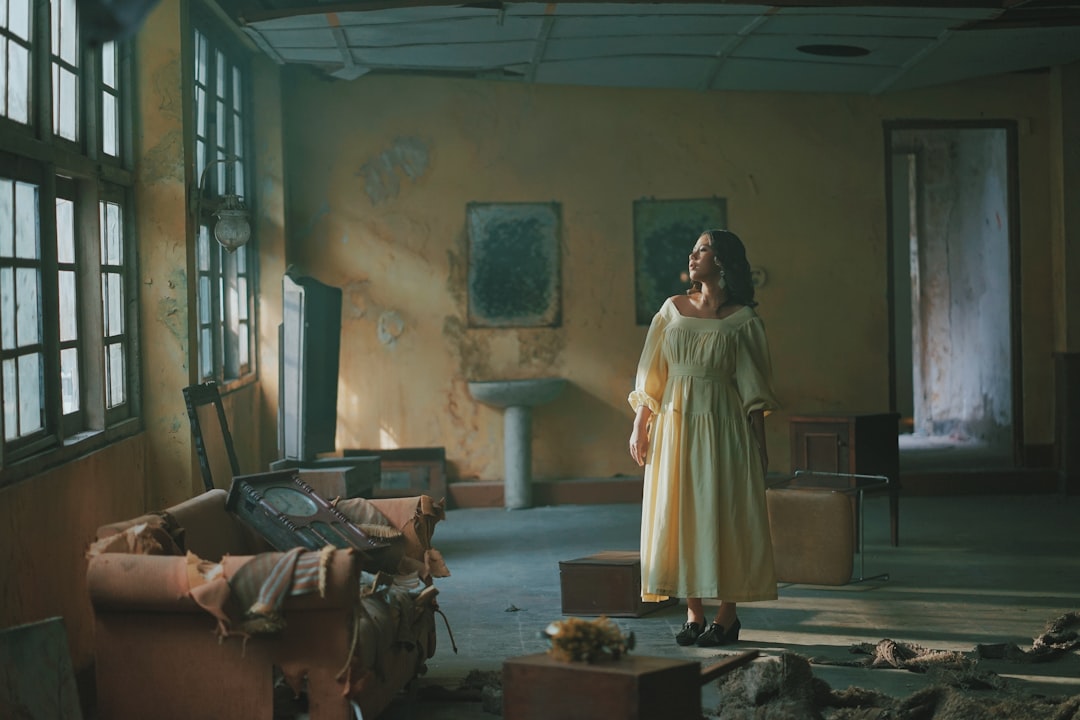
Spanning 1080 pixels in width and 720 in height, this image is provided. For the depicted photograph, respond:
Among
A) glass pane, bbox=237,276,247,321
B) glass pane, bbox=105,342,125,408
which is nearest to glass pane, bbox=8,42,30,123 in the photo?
glass pane, bbox=105,342,125,408

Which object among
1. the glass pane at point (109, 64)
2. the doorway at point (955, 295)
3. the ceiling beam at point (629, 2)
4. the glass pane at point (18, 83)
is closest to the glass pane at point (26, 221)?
the glass pane at point (18, 83)

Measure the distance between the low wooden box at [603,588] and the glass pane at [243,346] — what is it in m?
3.52

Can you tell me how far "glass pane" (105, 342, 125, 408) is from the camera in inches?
223

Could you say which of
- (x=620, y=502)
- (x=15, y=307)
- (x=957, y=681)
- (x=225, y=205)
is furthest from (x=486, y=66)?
(x=957, y=681)

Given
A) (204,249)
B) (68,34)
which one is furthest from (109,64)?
(204,249)

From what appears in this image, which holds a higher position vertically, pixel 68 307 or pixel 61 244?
pixel 61 244

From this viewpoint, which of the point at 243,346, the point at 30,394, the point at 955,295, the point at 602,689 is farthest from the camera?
the point at 955,295

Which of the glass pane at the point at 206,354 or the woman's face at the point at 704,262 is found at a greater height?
the woman's face at the point at 704,262

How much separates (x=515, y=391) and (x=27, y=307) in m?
5.07

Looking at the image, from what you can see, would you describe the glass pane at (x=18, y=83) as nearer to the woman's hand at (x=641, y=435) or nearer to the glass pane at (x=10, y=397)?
the glass pane at (x=10, y=397)

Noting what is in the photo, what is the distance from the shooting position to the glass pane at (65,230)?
5.07 meters

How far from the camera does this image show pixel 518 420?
30.6 ft

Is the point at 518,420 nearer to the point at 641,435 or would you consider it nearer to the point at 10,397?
the point at 641,435

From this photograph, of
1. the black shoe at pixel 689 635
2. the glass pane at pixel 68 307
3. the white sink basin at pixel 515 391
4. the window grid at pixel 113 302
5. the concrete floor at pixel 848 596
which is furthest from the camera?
the white sink basin at pixel 515 391
